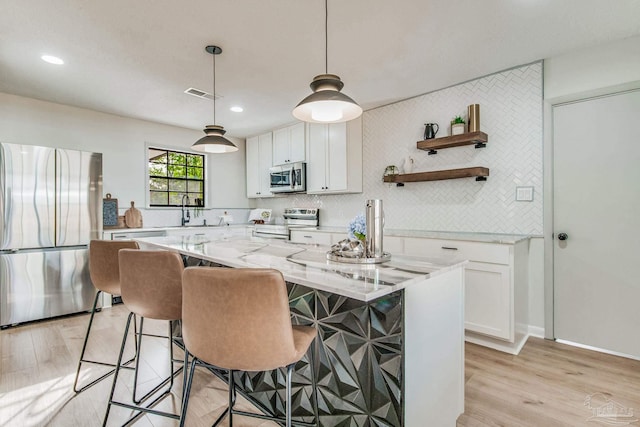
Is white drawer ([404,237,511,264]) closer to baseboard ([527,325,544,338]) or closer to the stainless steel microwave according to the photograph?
baseboard ([527,325,544,338])

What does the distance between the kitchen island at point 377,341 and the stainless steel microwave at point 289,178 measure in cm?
300

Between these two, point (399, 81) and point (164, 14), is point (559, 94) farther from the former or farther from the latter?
point (164, 14)

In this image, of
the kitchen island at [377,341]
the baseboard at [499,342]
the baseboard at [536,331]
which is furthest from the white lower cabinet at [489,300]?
the kitchen island at [377,341]

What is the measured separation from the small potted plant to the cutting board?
430cm

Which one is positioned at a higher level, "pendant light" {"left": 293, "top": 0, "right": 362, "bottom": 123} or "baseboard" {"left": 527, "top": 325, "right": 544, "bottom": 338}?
"pendant light" {"left": 293, "top": 0, "right": 362, "bottom": 123}

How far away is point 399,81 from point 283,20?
151cm

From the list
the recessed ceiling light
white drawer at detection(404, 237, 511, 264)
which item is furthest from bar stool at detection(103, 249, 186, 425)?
the recessed ceiling light

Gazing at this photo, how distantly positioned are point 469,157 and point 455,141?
0.28m

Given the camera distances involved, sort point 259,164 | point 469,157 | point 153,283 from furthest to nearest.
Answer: point 259,164 < point 469,157 < point 153,283

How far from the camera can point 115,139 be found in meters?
4.41

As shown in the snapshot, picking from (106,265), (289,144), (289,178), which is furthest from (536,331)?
(289,144)

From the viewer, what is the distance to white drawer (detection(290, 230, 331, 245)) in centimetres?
403

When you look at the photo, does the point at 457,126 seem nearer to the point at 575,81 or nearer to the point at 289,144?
the point at 575,81

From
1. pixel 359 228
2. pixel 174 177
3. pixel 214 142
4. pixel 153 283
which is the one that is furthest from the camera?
pixel 174 177
